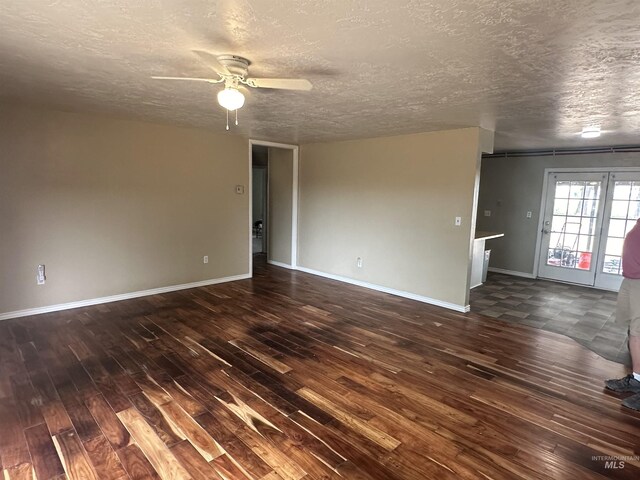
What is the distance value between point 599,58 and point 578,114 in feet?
5.50

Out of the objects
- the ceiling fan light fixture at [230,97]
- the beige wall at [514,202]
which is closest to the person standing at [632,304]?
the ceiling fan light fixture at [230,97]

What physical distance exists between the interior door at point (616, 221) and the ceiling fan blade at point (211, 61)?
628 centimetres

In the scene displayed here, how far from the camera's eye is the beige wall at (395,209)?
177 inches

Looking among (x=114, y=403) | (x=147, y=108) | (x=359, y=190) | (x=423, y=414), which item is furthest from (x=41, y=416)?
A: (x=359, y=190)

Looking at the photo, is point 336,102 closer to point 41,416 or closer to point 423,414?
point 423,414

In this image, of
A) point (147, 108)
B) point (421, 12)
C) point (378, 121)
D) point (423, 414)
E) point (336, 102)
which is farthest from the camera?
point (378, 121)

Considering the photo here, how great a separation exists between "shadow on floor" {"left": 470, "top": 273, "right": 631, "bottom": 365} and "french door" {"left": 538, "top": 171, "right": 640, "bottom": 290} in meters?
0.29

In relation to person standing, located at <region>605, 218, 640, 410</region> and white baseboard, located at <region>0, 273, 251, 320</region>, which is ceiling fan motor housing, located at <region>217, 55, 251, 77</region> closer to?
person standing, located at <region>605, 218, 640, 410</region>

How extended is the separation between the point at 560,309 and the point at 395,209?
2590 millimetres

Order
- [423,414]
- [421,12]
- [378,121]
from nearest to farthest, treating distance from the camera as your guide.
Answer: [421,12]
[423,414]
[378,121]

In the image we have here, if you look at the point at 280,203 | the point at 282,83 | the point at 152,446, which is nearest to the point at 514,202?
the point at 280,203

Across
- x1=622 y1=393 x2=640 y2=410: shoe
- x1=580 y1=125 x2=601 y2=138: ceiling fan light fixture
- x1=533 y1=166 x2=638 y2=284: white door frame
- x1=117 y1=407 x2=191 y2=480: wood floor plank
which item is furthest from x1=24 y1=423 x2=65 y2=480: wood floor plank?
x1=533 y1=166 x2=638 y2=284: white door frame

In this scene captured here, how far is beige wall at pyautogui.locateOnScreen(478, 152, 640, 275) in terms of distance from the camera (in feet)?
21.1

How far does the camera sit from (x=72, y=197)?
4188 mm
